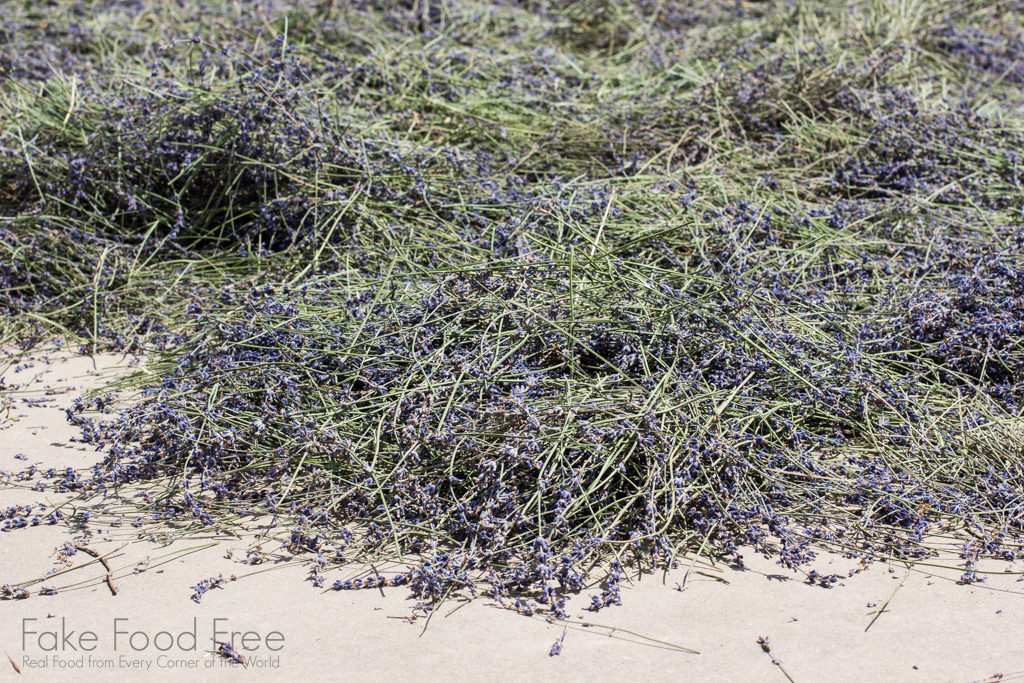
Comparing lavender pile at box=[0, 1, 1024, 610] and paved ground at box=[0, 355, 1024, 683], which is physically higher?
lavender pile at box=[0, 1, 1024, 610]

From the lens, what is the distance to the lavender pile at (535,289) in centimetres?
238

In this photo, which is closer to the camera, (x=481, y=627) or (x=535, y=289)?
(x=481, y=627)

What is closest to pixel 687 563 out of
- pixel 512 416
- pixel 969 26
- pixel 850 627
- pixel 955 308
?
pixel 850 627

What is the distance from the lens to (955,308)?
3051 mm

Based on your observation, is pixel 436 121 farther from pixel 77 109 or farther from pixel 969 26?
pixel 969 26

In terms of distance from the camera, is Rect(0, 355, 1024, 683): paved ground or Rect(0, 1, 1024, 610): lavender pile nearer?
Rect(0, 355, 1024, 683): paved ground

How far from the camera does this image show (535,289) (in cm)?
284

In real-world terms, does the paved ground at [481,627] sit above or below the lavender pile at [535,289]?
below

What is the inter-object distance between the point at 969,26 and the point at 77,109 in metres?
5.16

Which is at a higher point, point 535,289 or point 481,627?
point 535,289

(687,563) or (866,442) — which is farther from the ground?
(866,442)

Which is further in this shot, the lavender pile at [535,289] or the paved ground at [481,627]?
the lavender pile at [535,289]

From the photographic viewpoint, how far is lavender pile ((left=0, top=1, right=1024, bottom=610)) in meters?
2.38

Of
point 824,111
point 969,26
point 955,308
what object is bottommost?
point 955,308
